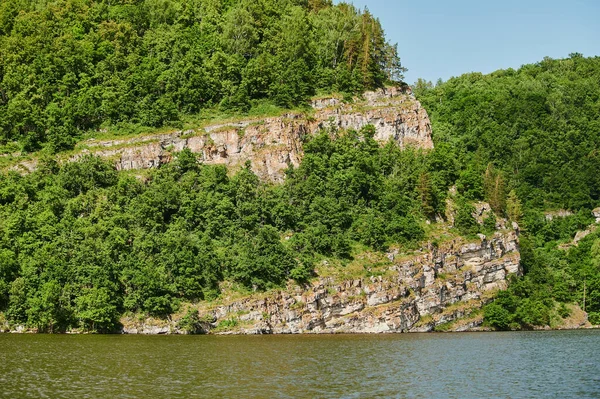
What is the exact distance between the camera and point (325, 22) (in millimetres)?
147875

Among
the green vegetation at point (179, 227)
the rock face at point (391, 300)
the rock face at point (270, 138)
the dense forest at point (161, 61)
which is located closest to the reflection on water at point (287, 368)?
the green vegetation at point (179, 227)

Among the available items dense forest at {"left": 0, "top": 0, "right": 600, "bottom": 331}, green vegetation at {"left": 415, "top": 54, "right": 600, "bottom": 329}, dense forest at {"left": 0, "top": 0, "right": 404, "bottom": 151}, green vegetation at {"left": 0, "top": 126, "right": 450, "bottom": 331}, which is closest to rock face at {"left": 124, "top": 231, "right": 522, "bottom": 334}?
dense forest at {"left": 0, "top": 0, "right": 600, "bottom": 331}

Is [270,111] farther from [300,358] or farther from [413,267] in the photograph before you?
[300,358]

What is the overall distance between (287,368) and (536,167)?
13570 centimetres

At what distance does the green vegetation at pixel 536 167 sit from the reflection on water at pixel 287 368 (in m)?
49.0

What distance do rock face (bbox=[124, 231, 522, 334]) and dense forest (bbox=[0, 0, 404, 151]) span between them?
146 feet

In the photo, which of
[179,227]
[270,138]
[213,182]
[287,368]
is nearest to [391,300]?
[179,227]

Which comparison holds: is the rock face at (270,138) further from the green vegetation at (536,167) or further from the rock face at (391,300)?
the rock face at (391,300)

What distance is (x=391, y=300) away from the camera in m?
97.5

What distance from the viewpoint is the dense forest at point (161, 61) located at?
120 metres

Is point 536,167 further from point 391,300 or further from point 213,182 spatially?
point 213,182

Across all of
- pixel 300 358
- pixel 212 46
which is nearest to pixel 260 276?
pixel 300 358

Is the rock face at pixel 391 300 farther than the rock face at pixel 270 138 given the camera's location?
No

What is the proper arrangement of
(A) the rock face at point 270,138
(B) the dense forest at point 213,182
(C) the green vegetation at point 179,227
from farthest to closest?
(A) the rock face at point 270,138, (B) the dense forest at point 213,182, (C) the green vegetation at point 179,227
